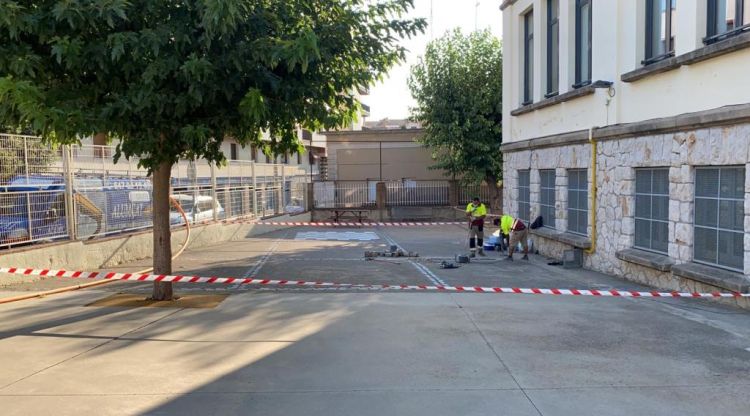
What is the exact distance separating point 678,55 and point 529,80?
7.95m

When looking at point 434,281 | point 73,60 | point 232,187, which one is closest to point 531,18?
point 434,281

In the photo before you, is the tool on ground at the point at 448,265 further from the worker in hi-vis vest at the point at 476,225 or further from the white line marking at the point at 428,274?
the worker in hi-vis vest at the point at 476,225

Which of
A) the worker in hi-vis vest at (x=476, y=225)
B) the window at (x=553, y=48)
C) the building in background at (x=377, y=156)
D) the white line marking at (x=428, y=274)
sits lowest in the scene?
the white line marking at (x=428, y=274)

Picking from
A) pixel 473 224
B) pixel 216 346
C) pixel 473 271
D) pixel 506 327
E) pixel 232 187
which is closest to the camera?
pixel 216 346

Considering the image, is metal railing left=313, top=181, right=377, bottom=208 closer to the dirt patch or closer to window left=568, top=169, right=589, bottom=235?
window left=568, top=169, right=589, bottom=235

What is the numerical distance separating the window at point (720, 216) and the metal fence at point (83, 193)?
8.10 m

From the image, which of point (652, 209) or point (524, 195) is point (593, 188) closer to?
point (652, 209)

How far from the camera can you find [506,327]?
757cm

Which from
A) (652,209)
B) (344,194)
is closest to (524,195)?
(652,209)

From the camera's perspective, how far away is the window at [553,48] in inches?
623

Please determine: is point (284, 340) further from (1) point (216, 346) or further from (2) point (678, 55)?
(2) point (678, 55)

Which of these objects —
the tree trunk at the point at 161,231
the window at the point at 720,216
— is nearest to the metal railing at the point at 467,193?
the window at the point at 720,216

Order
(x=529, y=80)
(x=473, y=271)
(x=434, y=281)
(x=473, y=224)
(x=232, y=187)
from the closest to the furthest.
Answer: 1. (x=434, y=281)
2. (x=473, y=271)
3. (x=473, y=224)
4. (x=529, y=80)
5. (x=232, y=187)

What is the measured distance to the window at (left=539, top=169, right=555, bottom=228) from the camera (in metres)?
15.9
